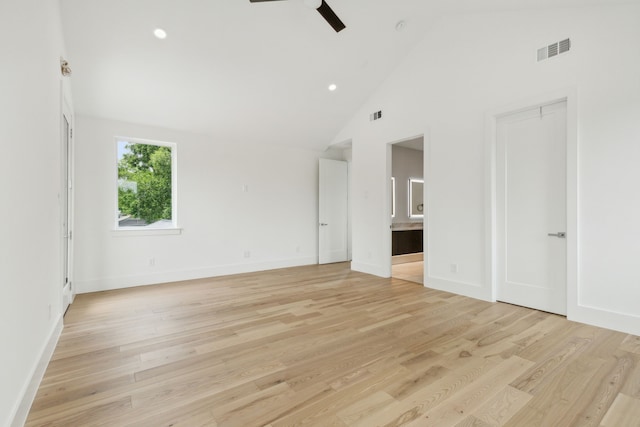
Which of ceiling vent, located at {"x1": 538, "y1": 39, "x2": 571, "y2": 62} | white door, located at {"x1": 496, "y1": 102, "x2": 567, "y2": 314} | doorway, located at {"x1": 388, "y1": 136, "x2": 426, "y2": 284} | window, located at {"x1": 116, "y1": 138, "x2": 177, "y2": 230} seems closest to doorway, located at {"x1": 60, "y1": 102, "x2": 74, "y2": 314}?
window, located at {"x1": 116, "y1": 138, "x2": 177, "y2": 230}

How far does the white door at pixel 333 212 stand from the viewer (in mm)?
6598

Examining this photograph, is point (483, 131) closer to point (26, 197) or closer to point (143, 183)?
point (26, 197)

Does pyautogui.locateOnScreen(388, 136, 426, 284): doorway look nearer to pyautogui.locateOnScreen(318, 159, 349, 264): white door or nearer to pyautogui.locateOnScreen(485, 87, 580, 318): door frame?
pyautogui.locateOnScreen(318, 159, 349, 264): white door

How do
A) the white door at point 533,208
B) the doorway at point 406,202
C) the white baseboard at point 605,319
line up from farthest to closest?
the doorway at point 406,202, the white door at point 533,208, the white baseboard at point 605,319

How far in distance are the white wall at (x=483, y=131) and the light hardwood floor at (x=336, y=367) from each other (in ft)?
1.89

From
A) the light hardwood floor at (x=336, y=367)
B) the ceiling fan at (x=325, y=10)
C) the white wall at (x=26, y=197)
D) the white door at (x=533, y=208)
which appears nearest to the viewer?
the white wall at (x=26, y=197)

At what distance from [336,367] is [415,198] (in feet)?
21.7

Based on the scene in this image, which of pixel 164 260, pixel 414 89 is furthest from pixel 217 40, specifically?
pixel 164 260

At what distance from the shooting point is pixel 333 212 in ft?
22.3

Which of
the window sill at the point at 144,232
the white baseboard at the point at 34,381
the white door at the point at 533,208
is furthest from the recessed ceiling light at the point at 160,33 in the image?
the white door at the point at 533,208

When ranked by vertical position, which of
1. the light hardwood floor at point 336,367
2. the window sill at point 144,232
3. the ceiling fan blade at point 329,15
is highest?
the ceiling fan blade at point 329,15

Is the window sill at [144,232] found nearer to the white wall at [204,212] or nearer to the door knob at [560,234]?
the white wall at [204,212]

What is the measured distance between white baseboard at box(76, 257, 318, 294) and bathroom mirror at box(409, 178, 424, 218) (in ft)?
11.3

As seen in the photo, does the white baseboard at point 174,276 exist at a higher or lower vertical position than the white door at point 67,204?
lower
